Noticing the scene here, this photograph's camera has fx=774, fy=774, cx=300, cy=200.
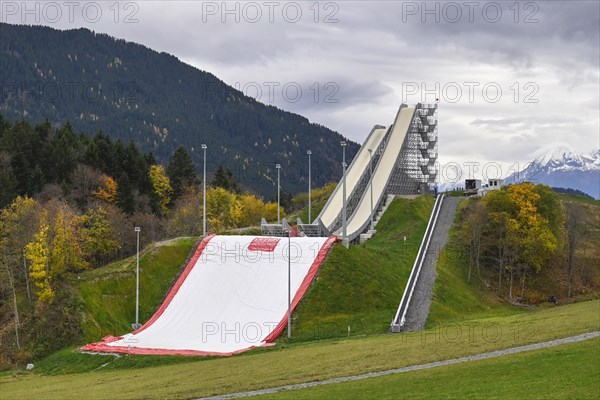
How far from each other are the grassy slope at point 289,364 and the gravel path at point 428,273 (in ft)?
19.1

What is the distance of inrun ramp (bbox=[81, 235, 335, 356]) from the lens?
4578 cm

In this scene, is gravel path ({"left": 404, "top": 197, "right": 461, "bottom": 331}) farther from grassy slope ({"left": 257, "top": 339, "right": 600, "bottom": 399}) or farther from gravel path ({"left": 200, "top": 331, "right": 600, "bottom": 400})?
grassy slope ({"left": 257, "top": 339, "right": 600, "bottom": 399})

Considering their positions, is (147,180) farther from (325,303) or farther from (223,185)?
(325,303)

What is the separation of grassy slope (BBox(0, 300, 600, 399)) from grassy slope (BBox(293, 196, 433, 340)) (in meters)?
4.25

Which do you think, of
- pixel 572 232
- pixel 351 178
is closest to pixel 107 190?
pixel 351 178

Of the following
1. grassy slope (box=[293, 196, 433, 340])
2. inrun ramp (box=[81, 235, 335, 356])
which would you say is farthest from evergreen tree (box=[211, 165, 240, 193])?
inrun ramp (box=[81, 235, 335, 356])

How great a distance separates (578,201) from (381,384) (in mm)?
70994

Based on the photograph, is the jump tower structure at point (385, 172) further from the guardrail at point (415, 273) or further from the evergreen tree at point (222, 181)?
the evergreen tree at point (222, 181)

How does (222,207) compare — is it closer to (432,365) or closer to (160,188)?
(160,188)

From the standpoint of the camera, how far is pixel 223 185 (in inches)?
4230

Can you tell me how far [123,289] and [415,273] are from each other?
22.1 metres

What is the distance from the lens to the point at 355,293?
52938 millimetres

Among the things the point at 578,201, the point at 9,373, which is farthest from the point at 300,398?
the point at 578,201

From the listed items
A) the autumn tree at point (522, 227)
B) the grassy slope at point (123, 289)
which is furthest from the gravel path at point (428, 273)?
the grassy slope at point (123, 289)
